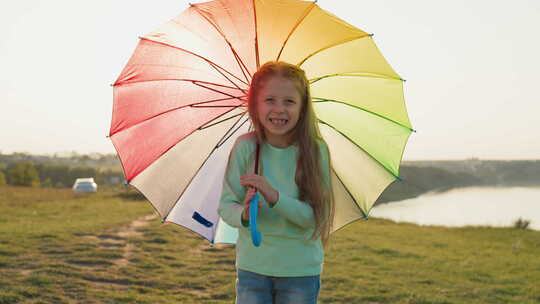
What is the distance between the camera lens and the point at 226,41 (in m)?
2.77

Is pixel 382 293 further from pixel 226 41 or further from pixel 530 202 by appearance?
pixel 530 202

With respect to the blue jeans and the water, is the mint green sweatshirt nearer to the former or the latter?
the blue jeans

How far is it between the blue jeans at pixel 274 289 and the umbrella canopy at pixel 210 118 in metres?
0.73

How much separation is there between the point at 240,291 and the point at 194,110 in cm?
116

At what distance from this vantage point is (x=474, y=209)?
24.0 meters

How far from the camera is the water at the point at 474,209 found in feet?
56.3

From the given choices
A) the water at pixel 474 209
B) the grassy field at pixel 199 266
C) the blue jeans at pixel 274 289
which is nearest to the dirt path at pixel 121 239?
the grassy field at pixel 199 266

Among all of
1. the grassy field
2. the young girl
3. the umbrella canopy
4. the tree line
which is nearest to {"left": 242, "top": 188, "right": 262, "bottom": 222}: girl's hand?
the young girl

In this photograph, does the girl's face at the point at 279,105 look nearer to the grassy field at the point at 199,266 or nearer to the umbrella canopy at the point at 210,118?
the umbrella canopy at the point at 210,118

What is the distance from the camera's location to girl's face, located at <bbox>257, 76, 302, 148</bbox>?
2.31 m

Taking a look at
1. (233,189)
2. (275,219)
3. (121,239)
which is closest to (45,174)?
(121,239)

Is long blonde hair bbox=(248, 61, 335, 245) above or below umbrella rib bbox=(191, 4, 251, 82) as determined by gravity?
below

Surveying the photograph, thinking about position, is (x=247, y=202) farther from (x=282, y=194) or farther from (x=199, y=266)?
(x=199, y=266)

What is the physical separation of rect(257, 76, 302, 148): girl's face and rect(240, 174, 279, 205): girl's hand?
29 centimetres
